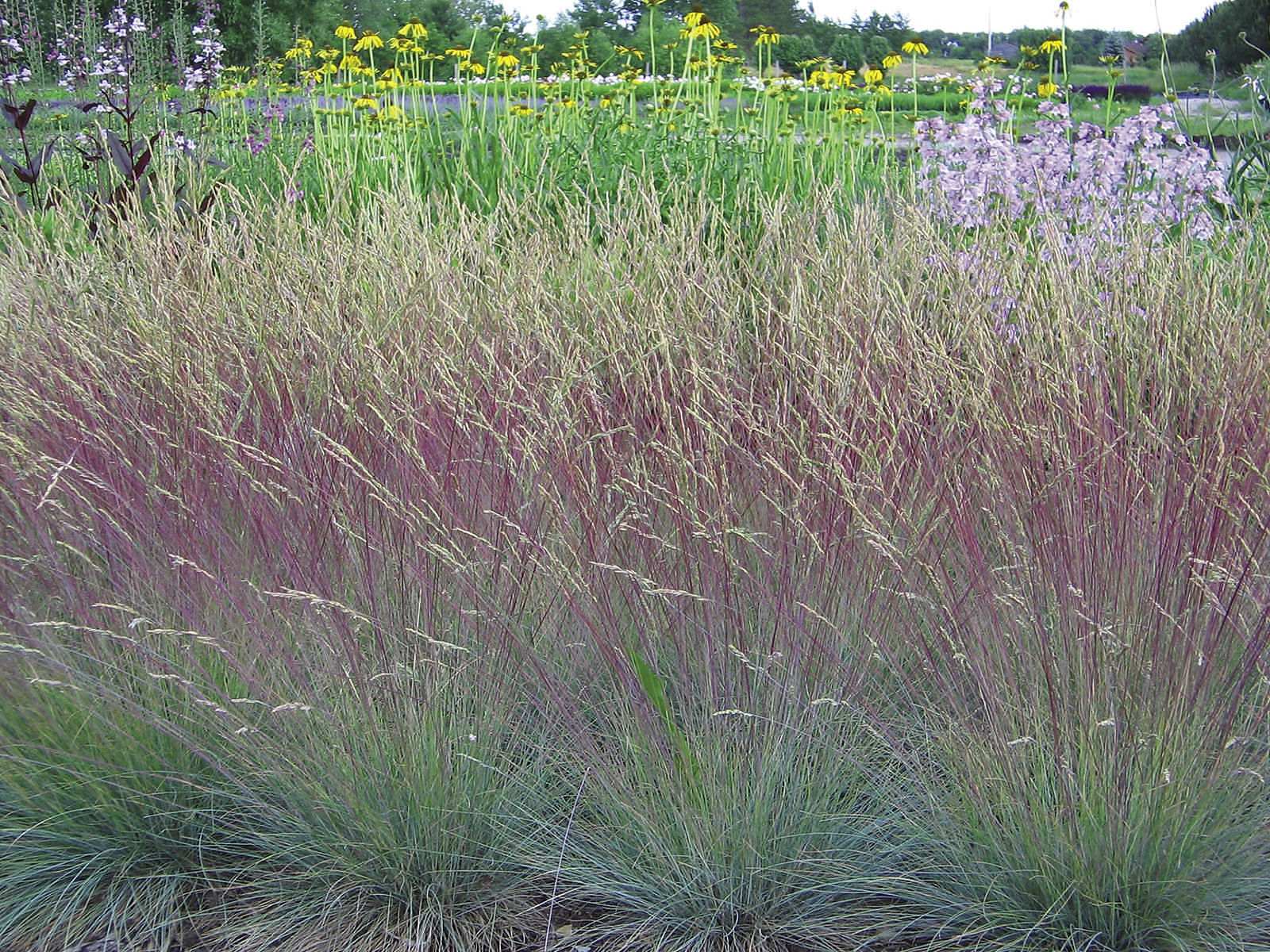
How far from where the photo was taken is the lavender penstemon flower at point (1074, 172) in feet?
12.6

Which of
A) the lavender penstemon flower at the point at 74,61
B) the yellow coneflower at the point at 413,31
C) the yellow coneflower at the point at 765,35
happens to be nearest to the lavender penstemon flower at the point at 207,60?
the lavender penstemon flower at the point at 74,61

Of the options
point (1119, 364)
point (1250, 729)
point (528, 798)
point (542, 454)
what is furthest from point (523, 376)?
point (1250, 729)

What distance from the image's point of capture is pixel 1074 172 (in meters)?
4.31

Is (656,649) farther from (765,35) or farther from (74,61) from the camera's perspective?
(74,61)

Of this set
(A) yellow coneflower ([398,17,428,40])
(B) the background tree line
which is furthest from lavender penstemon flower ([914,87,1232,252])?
(B) the background tree line

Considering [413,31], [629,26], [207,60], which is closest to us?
[207,60]

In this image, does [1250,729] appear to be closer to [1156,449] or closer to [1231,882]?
[1231,882]

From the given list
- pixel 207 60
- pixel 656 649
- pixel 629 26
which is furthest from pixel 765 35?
pixel 629 26

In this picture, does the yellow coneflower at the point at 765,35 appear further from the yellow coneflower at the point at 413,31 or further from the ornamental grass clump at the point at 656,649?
the ornamental grass clump at the point at 656,649

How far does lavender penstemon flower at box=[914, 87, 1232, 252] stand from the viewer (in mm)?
3834

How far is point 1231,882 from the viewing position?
A: 1.78m

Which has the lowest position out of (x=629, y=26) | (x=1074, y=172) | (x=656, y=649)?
(x=656, y=649)

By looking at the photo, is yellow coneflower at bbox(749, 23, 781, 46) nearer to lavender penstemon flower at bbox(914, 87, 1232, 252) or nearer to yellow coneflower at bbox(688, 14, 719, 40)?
yellow coneflower at bbox(688, 14, 719, 40)

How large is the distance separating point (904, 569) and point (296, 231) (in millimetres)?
2088
